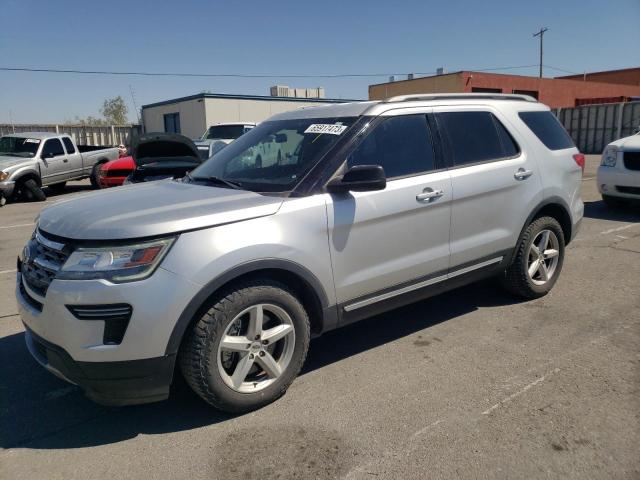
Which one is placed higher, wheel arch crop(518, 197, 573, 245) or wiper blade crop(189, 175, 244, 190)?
wiper blade crop(189, 175, 244, 190)

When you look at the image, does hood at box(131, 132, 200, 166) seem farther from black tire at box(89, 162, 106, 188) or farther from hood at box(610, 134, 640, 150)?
black tire at box(89, 162, 106, 188)

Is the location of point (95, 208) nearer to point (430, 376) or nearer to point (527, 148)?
point (430, 376)

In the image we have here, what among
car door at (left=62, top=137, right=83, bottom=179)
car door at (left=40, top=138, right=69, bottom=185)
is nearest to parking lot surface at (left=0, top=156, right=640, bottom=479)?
car door at (left=40, top=138, right=69, bottom=185)

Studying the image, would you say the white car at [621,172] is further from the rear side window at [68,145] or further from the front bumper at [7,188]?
the rear side window at [68,145]

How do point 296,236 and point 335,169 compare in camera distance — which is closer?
point 296,236

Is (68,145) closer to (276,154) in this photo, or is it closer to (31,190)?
(31,190)

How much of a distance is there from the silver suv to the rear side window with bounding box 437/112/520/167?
0.01m

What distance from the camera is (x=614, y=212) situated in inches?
365

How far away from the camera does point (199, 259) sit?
108 inches

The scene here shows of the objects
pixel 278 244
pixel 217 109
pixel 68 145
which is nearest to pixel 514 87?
pixel 217 109

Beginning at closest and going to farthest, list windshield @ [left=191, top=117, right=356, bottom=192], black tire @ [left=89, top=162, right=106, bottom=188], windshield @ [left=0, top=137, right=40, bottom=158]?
windshield @ [left=191, top=117, right=356, bottom=192]
windshield @ [left=0, top=137, right=40, bottom=158]
black tire @ [left=89, top=162, right=106, bottom=188]

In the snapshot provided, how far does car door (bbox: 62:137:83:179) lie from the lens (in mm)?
14694

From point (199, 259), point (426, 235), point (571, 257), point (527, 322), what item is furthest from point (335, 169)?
point (571, 257)

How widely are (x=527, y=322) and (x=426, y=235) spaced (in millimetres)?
1353
